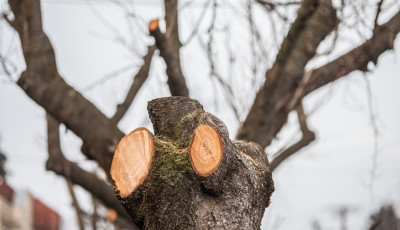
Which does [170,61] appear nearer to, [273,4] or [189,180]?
[273,4]

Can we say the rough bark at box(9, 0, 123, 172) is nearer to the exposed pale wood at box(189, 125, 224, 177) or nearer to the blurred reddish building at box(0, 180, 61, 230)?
the exposed pale wood at box(189, 125, 224, 177)

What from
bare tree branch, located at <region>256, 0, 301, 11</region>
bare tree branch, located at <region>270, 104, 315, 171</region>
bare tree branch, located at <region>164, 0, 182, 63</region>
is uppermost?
bare tree branch, located at <region>256, 0, 301, 11</region>

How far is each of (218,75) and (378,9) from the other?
2035mm

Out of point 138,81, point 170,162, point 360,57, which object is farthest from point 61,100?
point 360,57

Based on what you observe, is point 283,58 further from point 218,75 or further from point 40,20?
point 40,20

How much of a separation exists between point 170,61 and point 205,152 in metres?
1.86

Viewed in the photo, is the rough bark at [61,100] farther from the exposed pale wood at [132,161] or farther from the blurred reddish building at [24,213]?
the blurred reddish building at [24,213]

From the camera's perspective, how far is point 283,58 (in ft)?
12.6

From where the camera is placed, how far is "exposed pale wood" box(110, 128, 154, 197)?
2.11m

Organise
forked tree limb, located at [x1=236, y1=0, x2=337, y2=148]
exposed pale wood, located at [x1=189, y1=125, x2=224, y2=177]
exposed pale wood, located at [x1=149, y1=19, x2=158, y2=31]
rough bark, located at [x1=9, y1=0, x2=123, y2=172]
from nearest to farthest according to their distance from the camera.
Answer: exposed pale wood, located at [x1=189, y1=125, x2=224, y2=177] < rough bark, located at [x1=9, y1=0, x2=123, y2=172] < exposed pale wood, located at [x1=149, y1=19, x2=158, y2=31] < forked tree limb, located at [x1=236, y1=0, x2=337, y2=148]

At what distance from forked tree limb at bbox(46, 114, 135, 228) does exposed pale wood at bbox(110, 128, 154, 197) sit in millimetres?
1845

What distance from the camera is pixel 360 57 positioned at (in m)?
3.84

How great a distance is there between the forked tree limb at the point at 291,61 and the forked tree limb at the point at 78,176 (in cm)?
112

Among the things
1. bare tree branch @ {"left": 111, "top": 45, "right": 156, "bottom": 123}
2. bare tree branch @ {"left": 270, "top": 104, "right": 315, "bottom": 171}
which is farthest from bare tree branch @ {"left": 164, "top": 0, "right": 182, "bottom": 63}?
bare tree branch @ {"left": 270, "top": 104, "right": 315, "bottom": 171}
